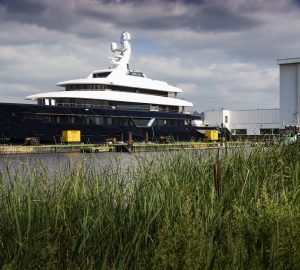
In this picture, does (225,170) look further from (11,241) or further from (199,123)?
(199,123)

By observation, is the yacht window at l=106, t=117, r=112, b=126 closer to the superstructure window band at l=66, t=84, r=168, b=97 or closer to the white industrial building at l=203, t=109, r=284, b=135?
the superstructure window band at l=66, t=84, r=168, b=97

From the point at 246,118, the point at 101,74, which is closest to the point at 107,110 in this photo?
the point at 101,74

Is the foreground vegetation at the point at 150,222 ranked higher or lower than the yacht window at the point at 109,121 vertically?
lower

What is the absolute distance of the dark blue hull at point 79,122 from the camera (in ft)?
151

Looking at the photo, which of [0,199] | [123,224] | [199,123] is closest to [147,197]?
[123,224]

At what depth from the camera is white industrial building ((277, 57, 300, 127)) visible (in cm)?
8000

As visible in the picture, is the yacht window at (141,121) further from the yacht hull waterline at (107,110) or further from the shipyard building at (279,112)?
the shipyard building at (279,112)

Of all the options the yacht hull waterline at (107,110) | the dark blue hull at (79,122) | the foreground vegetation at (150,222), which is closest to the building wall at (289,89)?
the yacht hull waterline at (107,110)

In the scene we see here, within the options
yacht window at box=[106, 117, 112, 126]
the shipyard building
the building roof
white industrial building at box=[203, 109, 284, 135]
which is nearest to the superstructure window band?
yacht window at box=[106, 117, 112, 126]

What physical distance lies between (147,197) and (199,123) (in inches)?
2547

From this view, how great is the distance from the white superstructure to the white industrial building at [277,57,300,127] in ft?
77.4

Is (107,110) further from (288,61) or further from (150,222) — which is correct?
(150,222)

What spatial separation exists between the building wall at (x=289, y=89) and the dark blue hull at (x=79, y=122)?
27.6 metres

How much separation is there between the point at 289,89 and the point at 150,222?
78.6 m
